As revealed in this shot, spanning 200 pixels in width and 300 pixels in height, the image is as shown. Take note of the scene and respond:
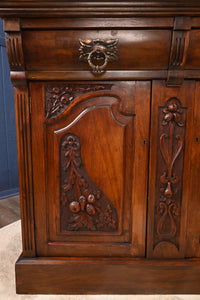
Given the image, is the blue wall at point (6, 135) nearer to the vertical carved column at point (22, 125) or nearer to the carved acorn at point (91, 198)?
the vertical carved column at point (22, 125)

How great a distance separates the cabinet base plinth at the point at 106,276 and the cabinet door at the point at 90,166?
0.05 m

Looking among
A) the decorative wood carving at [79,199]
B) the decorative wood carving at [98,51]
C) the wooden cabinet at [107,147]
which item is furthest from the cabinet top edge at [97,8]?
the decorative wood carving at [79,199]

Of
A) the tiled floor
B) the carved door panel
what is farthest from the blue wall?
the carved door panel

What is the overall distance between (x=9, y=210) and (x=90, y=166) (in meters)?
1.67

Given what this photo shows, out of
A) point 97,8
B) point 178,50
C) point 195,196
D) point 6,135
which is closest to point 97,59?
point 97,8

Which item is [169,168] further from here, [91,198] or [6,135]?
[6,135]

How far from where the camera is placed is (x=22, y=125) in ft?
3.96

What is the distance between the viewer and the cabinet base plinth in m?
1.27

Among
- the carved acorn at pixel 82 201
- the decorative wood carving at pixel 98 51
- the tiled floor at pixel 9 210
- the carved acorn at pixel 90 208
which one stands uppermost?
the decorative wood carving at pixel 98 51

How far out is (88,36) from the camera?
3.63 feet

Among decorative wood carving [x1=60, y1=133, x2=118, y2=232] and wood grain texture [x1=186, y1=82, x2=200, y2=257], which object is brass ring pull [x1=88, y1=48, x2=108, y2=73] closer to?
decorative wood carving [x1=60, y1=133, x2=118, y2=232]

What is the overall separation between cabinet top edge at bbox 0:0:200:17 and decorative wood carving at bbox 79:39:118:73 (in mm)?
116

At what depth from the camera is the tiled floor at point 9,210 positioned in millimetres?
2254

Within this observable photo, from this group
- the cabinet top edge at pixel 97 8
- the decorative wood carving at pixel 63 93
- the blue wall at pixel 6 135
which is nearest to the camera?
the cabinet top edge at pixel 97 8
